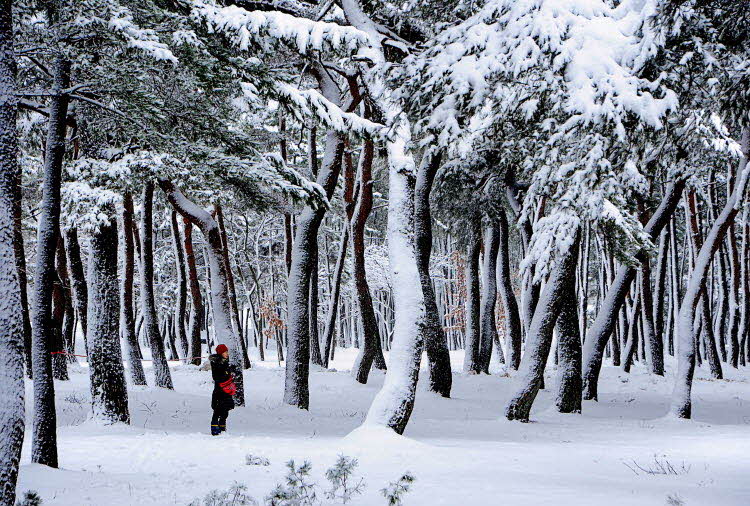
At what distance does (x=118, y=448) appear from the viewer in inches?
331

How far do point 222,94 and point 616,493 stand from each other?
7513 mm

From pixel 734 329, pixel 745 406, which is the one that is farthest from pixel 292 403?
pixel 734 329

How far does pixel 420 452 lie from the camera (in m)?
8.14

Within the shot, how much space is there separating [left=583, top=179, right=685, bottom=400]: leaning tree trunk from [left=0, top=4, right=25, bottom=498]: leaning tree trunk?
11963 mm

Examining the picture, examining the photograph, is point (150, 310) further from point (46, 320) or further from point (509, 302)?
point (509, 302)

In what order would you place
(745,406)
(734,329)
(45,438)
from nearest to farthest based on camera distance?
(45,438), (745,406), (734,329)

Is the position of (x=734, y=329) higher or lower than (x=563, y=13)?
lower

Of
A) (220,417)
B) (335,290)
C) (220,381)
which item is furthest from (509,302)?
(220,417)

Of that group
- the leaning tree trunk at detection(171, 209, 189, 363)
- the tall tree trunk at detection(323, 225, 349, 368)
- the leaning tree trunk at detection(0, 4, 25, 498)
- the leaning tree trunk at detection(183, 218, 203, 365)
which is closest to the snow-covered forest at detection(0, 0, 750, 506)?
the leaning tree trunk at detection(0, 4, 25, 498)

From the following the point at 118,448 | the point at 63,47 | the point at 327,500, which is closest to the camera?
the point at 327,500

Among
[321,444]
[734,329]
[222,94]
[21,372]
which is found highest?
[222,94]

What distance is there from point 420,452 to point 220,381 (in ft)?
12.0

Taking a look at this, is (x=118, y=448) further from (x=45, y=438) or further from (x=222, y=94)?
(x=222, y=94)

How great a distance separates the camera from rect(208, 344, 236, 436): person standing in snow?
9.90 m
